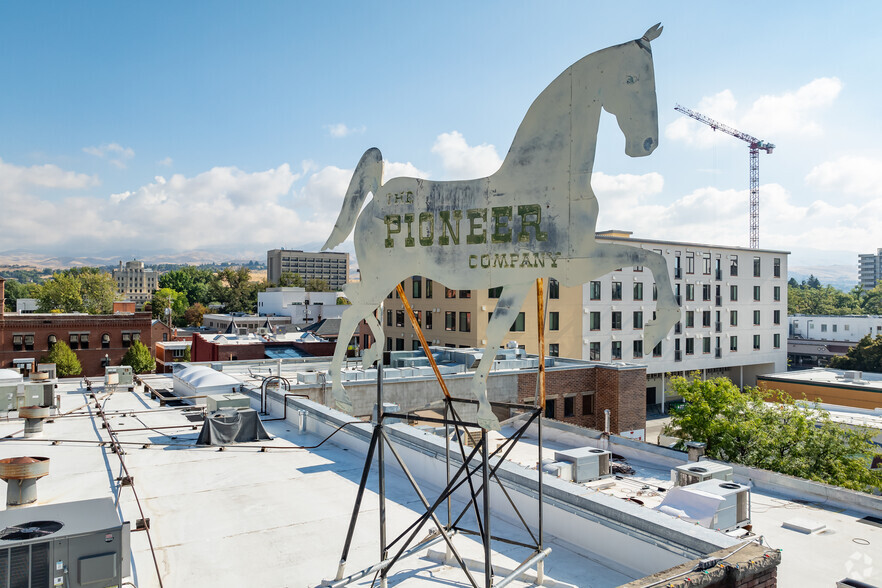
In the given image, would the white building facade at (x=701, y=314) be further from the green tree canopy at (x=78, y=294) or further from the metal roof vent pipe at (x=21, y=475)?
the green tree canopy at (x=78, y=294)

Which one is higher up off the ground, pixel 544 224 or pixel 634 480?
pixel 544 224

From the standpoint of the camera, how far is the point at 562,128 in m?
7.76

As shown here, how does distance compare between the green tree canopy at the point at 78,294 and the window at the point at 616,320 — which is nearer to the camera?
the window at the point at 616,320

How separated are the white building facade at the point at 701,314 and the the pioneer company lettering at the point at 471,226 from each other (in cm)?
3955

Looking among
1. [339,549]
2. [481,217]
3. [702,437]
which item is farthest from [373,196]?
[702,437]

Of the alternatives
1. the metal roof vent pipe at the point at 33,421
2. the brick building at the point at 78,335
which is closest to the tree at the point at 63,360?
the brick building at the point at 78,335

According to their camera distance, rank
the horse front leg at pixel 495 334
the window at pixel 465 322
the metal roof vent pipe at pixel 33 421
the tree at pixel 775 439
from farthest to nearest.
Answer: the window at pixel 465 322, the tree at pixel 775 439, the metal roof vent pipe at pixel 33 421, the horse front leg at pixel 495 334

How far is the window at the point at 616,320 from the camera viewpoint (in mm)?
52503

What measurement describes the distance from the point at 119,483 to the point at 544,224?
11978 millimetres

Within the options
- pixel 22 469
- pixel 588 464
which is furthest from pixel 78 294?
pixel 588 464

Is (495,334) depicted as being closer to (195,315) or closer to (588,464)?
(588,464)

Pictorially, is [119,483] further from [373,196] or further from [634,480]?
[634,480]

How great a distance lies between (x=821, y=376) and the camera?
5200 cm

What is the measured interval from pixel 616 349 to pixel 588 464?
3846 centimetres
